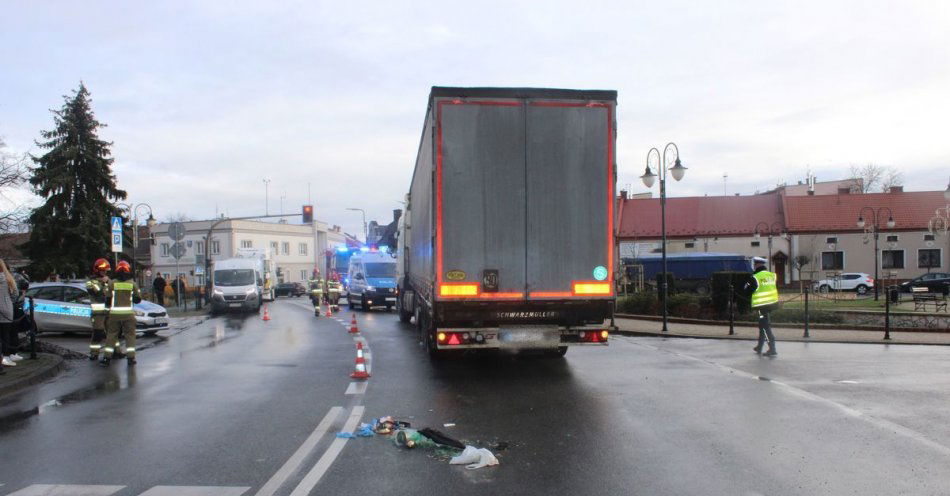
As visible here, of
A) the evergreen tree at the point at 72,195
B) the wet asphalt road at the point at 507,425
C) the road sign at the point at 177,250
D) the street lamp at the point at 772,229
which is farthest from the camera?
the street lamp at the point at 772,229

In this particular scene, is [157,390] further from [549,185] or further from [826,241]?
[826,241]

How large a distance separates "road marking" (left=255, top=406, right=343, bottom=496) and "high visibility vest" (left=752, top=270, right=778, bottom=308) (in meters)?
8.30

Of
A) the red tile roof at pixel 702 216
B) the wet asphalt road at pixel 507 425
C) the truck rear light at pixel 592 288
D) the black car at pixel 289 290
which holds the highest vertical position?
the red tile roof at pixel 702 216

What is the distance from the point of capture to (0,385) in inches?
361

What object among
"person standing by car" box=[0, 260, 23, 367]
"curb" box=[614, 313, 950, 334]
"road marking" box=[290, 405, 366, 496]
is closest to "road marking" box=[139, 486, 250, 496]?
Answer: "road marking" box=[290, 405, 366, 496]

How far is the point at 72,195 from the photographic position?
128 feet

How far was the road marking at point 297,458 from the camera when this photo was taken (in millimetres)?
5023

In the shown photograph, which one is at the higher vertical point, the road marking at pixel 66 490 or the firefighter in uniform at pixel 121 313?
the firefighter in uniform at pixel 121 313

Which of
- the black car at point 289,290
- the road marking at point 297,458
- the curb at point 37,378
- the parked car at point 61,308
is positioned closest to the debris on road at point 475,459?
the road marking at point 297,458

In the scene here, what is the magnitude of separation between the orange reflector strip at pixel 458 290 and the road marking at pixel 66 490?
4.70 meters

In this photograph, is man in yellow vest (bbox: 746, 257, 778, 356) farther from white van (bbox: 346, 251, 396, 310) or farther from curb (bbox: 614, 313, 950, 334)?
white van (bbox: 346, 251, 396, 310)

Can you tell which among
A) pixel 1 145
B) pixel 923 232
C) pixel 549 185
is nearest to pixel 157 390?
pixel 549 185

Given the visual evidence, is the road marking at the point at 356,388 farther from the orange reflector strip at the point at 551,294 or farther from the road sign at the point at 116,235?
the road sign at the point at 116,235

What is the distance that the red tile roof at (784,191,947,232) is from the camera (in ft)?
171
